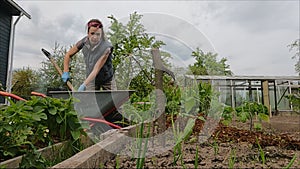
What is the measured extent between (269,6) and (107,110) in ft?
16.0

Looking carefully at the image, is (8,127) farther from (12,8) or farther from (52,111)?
(12,8)

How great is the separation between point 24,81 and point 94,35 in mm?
7964

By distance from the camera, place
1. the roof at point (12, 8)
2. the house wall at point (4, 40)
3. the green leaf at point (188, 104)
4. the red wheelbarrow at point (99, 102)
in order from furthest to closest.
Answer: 1. the house wall at point (4, 40)
2. the roof at point (12, 8)
3. the red wheelbarrow at point (99, 102)
4. the green leaf at point (188, 104)

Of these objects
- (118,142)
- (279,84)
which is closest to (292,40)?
(279,84)

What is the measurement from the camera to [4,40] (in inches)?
269

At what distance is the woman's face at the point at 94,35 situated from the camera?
212cm

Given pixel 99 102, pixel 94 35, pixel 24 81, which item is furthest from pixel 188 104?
pixel 24 81

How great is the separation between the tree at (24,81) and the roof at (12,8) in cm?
255

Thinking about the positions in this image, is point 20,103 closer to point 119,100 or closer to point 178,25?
point 119,100

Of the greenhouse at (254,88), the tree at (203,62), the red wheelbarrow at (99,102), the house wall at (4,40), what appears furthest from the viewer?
the greenhouse at (254,88)

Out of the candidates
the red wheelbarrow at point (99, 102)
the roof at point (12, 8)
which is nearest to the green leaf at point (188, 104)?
the red wheelbarrow at point (99, 102)

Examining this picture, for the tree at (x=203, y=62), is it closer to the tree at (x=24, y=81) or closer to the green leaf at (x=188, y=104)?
the green leaf at (x=188, y=104)

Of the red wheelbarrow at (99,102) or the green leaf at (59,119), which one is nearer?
the green leaf at (59,119)

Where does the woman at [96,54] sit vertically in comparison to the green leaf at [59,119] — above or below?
above
